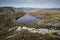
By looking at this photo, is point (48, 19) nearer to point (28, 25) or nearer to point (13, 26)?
point (28, 25)

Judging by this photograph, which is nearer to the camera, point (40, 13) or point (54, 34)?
point (54, 34)

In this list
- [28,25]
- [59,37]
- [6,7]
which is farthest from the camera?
[6,7]

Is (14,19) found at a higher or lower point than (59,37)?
higher

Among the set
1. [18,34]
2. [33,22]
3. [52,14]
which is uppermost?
[52,14]

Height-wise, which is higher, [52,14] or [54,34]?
[52,14]

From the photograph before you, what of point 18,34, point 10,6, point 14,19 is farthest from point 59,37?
point 10,6

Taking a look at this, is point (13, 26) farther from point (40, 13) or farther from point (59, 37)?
point (59, 37)

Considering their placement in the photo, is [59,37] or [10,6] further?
[10,6]

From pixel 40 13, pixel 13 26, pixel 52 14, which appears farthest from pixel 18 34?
pixel 52 14

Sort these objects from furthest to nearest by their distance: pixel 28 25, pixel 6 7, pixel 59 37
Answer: pixel 6 7, pixel 28 25, pixel 59 37
